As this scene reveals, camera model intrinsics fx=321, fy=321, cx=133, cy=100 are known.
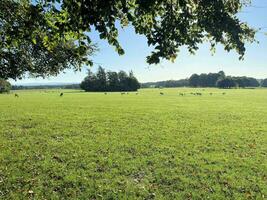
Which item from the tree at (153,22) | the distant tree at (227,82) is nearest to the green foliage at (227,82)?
the distant tree at (227,82)

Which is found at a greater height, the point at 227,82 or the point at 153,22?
the point at 153,22

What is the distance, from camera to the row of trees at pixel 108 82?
147 m

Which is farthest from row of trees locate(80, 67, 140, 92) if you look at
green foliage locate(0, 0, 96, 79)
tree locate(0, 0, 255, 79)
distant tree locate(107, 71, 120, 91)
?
tree locate(0, 0, 255, 79)

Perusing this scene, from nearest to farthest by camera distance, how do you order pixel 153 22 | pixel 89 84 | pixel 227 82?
pixel 153 22
pixel 89 84
pixel 227 82

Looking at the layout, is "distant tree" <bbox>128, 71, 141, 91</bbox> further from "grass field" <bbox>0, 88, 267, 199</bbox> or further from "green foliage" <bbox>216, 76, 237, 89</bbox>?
"grass field" <bbox>0, 88, 267, 199</bbox>

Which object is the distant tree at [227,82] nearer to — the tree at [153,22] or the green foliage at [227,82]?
the green foliage at [227,82]

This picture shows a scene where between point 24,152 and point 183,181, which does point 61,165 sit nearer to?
point 24,152

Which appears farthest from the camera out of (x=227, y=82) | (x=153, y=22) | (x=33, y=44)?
(x=227, y=82)

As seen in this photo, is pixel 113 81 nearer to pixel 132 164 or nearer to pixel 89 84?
pixel 89 84

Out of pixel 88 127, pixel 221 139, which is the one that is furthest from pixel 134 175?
pixel 88 127

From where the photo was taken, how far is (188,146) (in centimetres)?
1684

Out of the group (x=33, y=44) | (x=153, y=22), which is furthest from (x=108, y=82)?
(x=153, y=22)

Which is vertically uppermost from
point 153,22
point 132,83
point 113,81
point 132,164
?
point 153,22

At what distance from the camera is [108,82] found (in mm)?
148875
